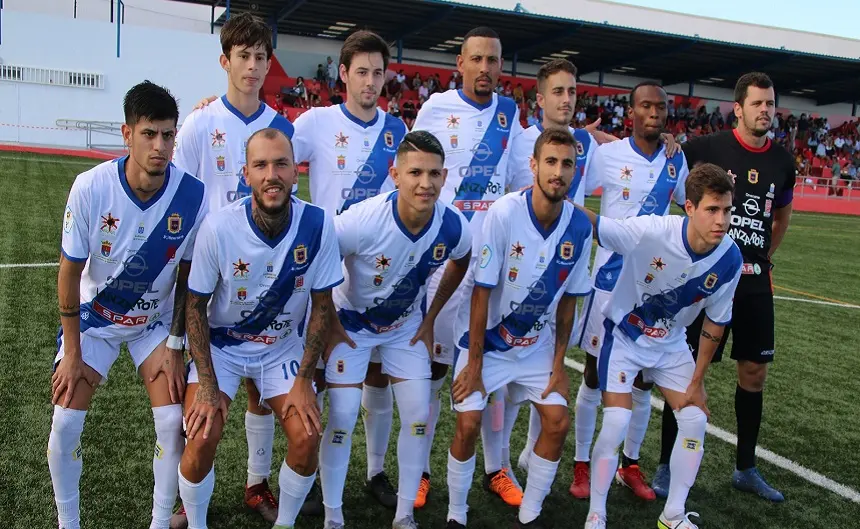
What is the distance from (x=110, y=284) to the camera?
10.5 feet

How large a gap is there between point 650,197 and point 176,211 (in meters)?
2.71

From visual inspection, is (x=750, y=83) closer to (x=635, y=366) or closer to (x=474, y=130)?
(x=474, y=130)

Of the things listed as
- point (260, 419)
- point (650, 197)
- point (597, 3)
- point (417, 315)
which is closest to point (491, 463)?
point (417, 315)

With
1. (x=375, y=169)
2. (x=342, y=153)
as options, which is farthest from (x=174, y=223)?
(x=375, y=169)

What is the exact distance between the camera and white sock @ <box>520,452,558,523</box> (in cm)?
346

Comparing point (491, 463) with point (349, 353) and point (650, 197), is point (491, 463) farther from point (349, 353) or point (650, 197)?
point (650, 197)

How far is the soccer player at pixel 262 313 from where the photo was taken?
307cm

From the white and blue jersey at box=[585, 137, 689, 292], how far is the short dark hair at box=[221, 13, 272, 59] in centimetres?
207

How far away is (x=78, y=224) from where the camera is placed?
303 centimetres

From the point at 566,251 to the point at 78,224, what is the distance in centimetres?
225

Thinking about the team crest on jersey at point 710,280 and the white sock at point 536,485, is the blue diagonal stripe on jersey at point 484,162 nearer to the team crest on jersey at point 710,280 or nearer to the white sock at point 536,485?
the team crest on jersey at point 710,280

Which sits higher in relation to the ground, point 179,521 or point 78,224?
point 78,224

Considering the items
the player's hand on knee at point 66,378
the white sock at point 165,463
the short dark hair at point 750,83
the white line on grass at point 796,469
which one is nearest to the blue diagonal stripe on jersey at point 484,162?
the short dark hair at point 750,83

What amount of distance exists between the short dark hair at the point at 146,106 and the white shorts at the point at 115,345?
0.93m
